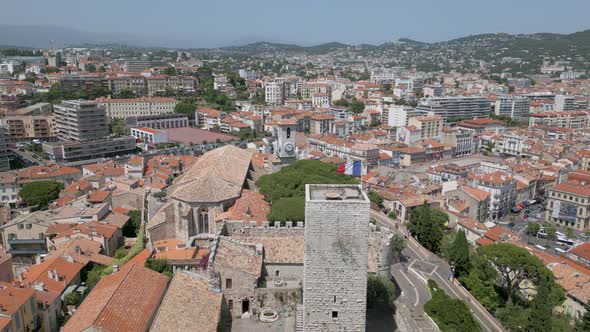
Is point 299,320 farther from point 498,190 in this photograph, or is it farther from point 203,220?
point 498,190

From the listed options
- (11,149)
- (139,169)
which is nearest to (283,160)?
(139,169)

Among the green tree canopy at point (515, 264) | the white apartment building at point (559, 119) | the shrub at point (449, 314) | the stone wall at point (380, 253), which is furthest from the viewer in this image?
the white apartment building at point (559, 119)

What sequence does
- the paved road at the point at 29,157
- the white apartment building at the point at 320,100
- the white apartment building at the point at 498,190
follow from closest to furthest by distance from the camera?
1. the white apartment building at the point at 498,190
2. the paved road at the point at 29,157
3. the white apartment building at the point at 320,100

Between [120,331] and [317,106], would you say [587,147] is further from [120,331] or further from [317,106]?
[120,331]

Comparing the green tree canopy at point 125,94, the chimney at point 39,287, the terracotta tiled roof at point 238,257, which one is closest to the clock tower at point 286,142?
the terracotta tiled roof at point 238,257

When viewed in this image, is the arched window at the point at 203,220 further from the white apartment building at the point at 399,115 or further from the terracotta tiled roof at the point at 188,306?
the white apartment building at the point at 399,115

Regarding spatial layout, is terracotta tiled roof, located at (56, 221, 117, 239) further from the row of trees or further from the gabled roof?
the row of trees

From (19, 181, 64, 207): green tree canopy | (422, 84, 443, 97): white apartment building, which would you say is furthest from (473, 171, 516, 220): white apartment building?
(422, 84, 443, 97): white apartment building
